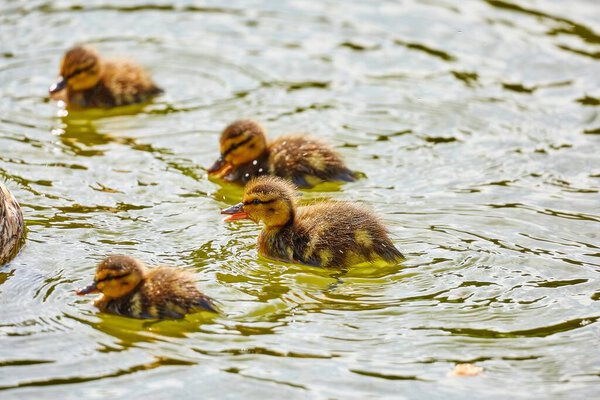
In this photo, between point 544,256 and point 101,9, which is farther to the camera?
point 101,9

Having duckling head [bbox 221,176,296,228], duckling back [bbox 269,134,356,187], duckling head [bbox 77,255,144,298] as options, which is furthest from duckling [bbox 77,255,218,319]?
duckling back [bbox 269,134,356,187]

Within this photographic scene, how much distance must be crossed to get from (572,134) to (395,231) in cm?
218

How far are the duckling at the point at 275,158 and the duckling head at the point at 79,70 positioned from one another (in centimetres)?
169

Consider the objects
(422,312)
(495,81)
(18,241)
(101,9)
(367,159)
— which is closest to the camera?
(422,312)

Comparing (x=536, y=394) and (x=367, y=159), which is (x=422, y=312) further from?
(x=367, y=159)

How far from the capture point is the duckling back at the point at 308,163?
7.04 meters

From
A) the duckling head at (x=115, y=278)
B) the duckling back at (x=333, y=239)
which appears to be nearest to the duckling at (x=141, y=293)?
the duckling head at (x=115, y=278)

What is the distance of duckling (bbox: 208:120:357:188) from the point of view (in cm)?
705

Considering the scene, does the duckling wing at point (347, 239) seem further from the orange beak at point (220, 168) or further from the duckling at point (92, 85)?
the duckling at point (92, 85)

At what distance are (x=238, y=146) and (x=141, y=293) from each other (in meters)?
2.10

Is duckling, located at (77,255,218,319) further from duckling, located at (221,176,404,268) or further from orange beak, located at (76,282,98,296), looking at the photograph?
duckling, located at (221,176,404,268)

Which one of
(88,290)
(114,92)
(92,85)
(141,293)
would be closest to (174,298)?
(141,293)

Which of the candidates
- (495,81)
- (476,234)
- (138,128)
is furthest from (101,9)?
(476,234)

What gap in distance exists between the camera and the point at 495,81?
28.9 feet
